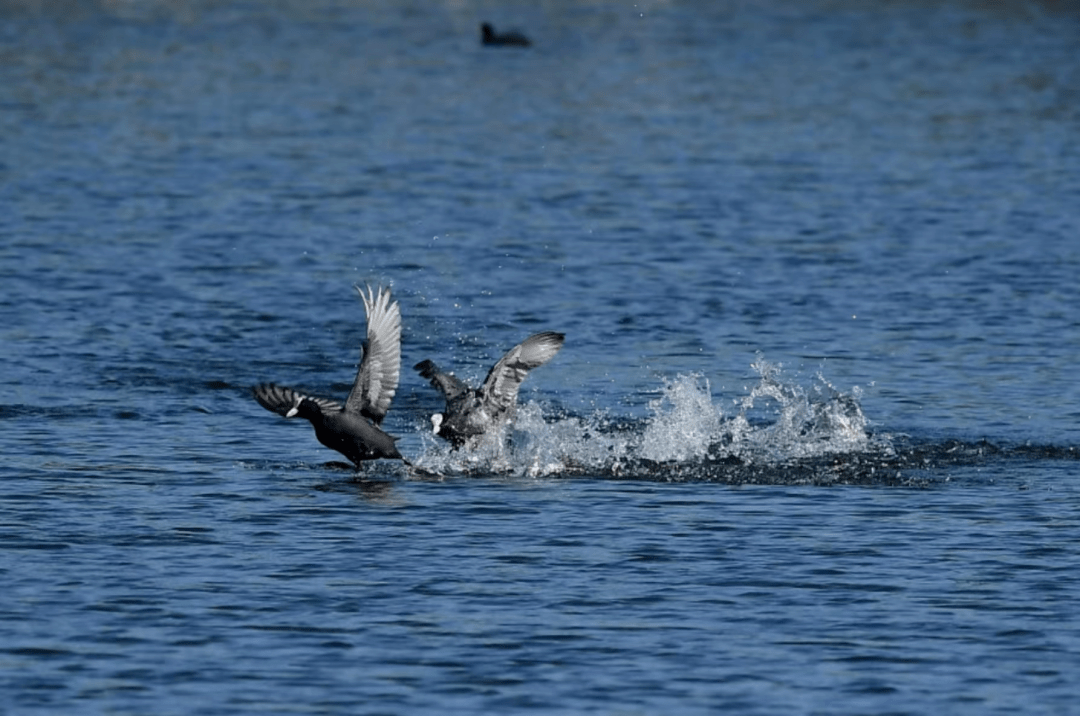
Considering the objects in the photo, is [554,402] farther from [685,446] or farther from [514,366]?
[514,366]

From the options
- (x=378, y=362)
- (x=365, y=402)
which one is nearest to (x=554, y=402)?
(x=378, y=362)

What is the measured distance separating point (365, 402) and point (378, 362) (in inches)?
12.2

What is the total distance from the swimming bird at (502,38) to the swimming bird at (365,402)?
1371 inches

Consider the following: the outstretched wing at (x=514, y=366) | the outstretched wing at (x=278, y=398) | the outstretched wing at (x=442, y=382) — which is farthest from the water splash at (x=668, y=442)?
the outstretched wing at (x=278, y=398)

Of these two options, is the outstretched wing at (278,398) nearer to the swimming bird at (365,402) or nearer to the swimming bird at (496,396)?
the swimming bird at (365,402)

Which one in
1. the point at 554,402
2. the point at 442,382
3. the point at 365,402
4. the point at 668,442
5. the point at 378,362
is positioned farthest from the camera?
the point at 554,402

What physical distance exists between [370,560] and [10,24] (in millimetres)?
43641

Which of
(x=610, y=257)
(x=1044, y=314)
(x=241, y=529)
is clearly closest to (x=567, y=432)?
(x=241, y=529)

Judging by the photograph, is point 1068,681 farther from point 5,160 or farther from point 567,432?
point 5,160

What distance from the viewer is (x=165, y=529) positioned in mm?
12461

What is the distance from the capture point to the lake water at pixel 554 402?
1014 centimetres

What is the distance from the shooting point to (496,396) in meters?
14.5

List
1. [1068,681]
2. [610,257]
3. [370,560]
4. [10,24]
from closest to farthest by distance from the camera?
[1068,681] → [370,560] → [610,257] → [10,24]

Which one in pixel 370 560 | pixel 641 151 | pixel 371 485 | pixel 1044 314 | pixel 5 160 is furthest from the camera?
pixel 641 151
